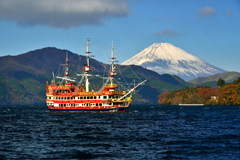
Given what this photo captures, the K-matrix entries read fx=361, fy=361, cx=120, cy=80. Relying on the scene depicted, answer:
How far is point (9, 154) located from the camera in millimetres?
40781

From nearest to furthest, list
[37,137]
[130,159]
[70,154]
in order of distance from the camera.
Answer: [130,159], [70,154], [37,137]

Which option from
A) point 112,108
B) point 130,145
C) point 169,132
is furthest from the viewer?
point 112,108

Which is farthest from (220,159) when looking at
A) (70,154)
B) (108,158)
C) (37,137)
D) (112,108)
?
(112,108)

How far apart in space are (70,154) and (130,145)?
9075 mm

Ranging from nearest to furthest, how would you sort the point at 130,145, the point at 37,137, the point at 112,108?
the point at 130,145
the point at 37,137
the point at 112,108

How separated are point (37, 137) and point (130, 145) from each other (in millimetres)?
16070

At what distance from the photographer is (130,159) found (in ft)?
126

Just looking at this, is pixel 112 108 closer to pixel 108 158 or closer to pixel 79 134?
pixel 79 134

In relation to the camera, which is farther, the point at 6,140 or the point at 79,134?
the point at 79,134

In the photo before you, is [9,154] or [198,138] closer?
[9,154]

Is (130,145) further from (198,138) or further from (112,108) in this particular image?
(112,108)

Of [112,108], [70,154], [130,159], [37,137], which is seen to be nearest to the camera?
[130,159]

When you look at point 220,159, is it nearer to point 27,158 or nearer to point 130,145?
point 130,145

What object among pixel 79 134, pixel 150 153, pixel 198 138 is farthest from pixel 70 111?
pixel 150 153
